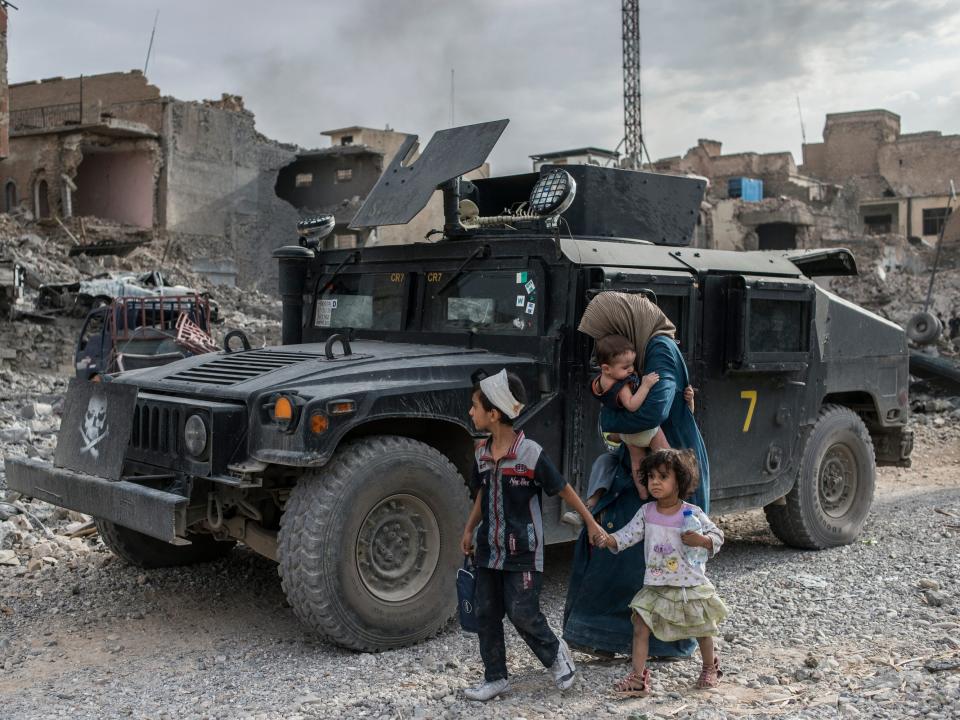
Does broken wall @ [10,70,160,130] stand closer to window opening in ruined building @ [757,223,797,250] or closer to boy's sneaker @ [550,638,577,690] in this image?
window opening in ruined building @ [757,223,797,250]

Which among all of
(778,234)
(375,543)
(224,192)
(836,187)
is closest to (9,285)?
(224,192)

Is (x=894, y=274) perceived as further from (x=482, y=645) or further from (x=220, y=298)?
(x=482, y=645)

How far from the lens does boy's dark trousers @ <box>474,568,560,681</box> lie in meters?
3.83

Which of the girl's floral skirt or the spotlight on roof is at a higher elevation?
the spotlight on roof

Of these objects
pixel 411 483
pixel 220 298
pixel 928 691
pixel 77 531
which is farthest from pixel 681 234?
pixel 220 298

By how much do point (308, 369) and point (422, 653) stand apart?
1388 millimetres

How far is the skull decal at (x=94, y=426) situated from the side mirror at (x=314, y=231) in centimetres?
184

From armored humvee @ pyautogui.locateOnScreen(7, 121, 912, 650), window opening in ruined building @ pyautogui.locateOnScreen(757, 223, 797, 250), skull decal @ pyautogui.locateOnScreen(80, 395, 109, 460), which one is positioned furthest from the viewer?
window opening in ruined building @ pyautogui.locateOnScreen(757, 223, 797, 250)

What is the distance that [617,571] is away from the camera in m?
4.25

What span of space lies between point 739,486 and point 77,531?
4.26 meters

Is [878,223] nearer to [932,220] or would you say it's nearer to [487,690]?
[932,220]

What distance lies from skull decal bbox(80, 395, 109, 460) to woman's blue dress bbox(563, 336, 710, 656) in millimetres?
2326

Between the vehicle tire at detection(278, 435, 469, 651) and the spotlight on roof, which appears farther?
the spotlight on roof

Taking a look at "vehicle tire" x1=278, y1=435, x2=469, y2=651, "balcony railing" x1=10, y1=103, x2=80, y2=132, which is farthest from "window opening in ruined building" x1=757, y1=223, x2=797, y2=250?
"vehicle tire" x1=278, y1=435, x2=469, y2=651
